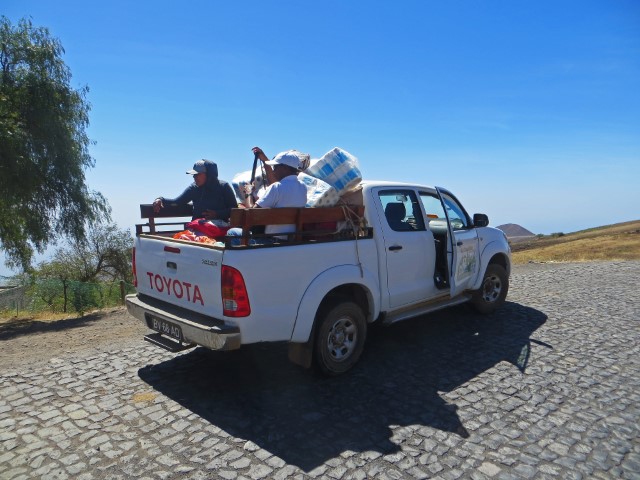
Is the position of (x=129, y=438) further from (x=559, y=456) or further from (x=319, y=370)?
(x=559, y=456)

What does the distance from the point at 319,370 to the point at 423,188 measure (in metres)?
2.85

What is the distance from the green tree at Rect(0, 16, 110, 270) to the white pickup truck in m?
9.37

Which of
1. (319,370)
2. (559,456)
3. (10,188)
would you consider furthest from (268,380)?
(10,188)

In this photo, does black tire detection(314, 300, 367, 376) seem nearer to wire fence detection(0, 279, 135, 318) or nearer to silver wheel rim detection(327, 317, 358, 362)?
silver wheel rim detection(327, 317, 358, 362)

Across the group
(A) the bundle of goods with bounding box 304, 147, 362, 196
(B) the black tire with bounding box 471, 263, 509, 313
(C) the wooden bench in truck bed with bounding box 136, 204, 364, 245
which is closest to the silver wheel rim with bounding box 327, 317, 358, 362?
(C) the wooden bench in truck bed with bounding box 136, 204, 364, 245

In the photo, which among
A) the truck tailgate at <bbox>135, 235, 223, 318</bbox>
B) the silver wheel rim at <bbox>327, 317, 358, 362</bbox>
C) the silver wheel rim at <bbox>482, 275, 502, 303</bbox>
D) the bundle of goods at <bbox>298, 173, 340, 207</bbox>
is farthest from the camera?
the silver wheel rim at <bbox>482, 275, 502, 303</bbox>

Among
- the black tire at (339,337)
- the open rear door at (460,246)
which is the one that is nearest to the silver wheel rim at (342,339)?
the black tire at (339,337)

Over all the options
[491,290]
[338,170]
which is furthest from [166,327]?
[491,290]

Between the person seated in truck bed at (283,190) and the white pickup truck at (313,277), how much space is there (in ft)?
0.81

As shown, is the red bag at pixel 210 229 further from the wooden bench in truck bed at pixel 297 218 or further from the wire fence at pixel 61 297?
the wire fence at pixel 61 297

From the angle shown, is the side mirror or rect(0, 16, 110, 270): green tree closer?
the side mirror

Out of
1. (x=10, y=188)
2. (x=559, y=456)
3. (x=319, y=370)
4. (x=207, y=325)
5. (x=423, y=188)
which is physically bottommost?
(x=559, y=456)

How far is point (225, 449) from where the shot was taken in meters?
3.35

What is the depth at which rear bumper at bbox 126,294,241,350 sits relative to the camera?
372 centimetres
